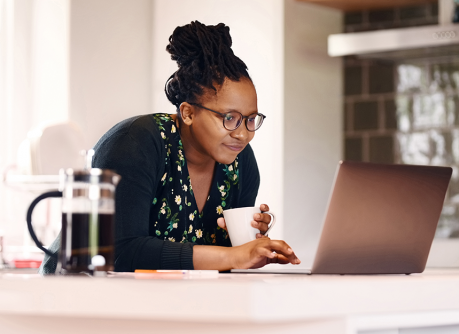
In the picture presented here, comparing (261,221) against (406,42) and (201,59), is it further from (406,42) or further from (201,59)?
(406,42)

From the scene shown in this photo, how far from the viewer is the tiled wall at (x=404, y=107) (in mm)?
3014

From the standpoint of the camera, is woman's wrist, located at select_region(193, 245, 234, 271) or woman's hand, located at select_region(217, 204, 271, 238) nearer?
woman's wrist, located at select_region(193, 245, 234, 271)

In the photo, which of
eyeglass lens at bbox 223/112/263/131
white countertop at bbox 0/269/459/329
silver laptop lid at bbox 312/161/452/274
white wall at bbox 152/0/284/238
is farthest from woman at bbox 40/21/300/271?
white wall at bbox 152/0/284/238

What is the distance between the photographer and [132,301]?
69 cm

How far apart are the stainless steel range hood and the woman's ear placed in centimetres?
136

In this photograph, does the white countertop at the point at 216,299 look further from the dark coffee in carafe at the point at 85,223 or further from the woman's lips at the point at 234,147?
the woman's lips at the point at 234,147

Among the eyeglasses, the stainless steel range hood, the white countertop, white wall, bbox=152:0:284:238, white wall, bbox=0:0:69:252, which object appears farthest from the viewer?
white wall, bbox=0:0:69:252

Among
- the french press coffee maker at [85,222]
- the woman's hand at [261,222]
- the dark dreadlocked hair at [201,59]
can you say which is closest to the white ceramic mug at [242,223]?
the woman's hand at [261,222]

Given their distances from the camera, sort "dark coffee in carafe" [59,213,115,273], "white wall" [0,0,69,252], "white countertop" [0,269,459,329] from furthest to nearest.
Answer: "white wall" [0,0,69,252] → "dark coffee in carafe" [59,213,115,273] → "white countertop" [0,269,459,329]

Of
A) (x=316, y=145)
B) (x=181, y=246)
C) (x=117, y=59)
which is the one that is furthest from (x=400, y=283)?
(x=117, y=59)

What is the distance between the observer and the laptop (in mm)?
1009

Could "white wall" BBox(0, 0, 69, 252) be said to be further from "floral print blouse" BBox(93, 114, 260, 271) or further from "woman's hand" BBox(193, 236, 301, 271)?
"woman's hand" BBox(193, 236, 301, 271)

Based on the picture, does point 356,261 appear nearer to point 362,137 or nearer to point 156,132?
point 156,132

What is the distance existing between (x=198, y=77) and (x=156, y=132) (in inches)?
7.0
